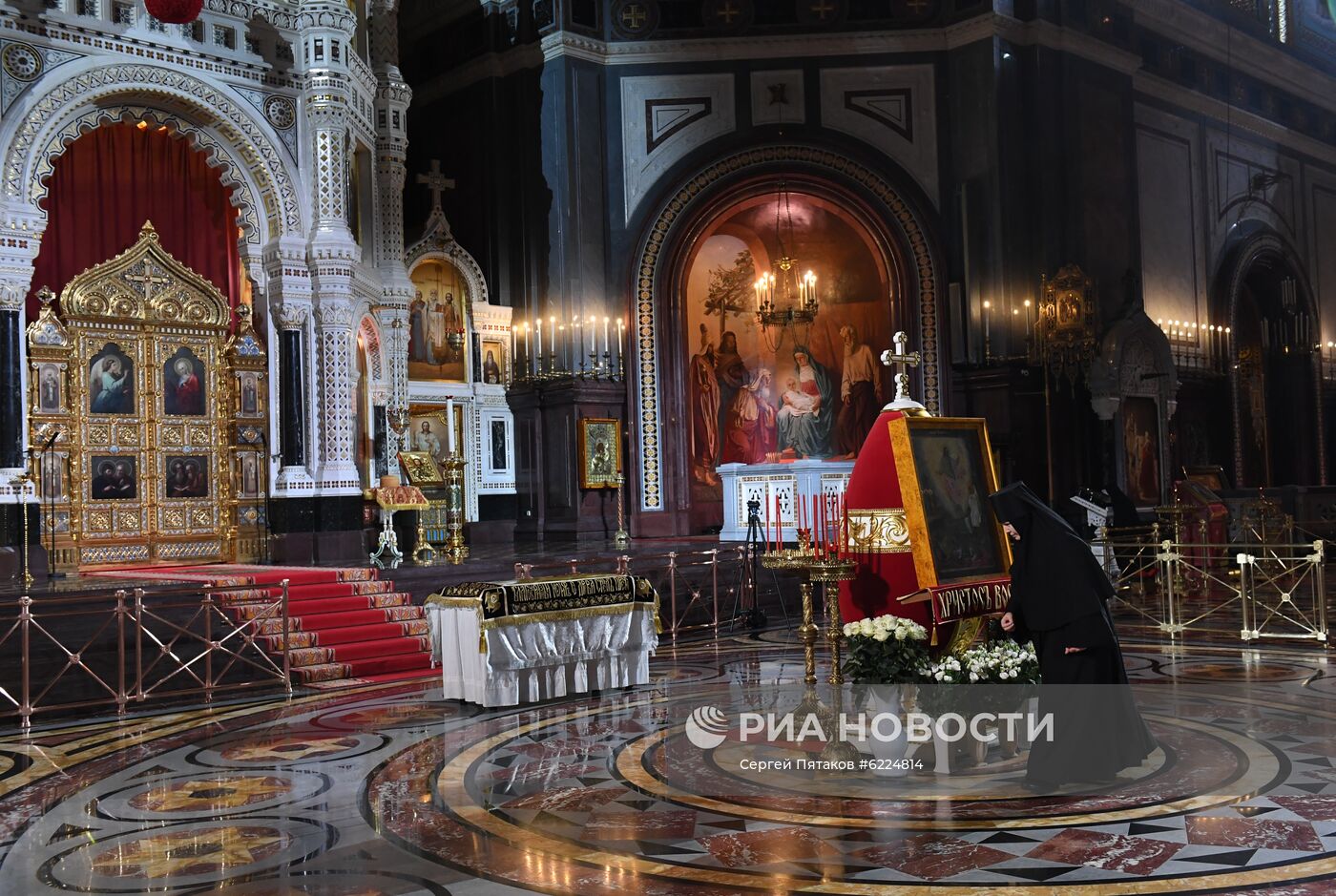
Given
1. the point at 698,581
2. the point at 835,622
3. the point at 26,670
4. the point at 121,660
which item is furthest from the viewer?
the point at 698,581

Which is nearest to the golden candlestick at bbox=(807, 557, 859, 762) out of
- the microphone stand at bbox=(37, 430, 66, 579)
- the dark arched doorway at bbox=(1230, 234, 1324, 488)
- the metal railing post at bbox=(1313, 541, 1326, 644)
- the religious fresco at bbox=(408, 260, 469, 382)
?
the metal railing post at bbox=(1313, 541, 1326, 644)

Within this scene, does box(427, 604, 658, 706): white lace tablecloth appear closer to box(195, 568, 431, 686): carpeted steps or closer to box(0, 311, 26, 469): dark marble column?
box(195, 568, 431, 686): carpeted steps

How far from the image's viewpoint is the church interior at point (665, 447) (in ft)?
20.3

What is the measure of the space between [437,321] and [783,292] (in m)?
5.55

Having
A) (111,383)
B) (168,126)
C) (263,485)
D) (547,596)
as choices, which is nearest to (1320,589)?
(547,596)

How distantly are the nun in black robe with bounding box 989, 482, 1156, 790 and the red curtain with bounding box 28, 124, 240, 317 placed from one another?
13.2 m

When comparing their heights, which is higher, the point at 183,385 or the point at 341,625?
the point at 183,385

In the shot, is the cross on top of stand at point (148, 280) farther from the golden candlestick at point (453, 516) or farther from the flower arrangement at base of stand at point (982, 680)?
the flower arrangement at base of stand at point (982, 680)

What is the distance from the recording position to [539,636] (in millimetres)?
9781

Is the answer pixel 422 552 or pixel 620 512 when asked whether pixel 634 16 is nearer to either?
pixel 620 512

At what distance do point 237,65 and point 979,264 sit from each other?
11.1m

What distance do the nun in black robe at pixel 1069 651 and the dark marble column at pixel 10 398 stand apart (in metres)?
11.4

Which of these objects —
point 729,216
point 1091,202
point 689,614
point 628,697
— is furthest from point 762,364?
point 628,697

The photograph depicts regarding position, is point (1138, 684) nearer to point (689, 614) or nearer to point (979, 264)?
point (689, 614)
